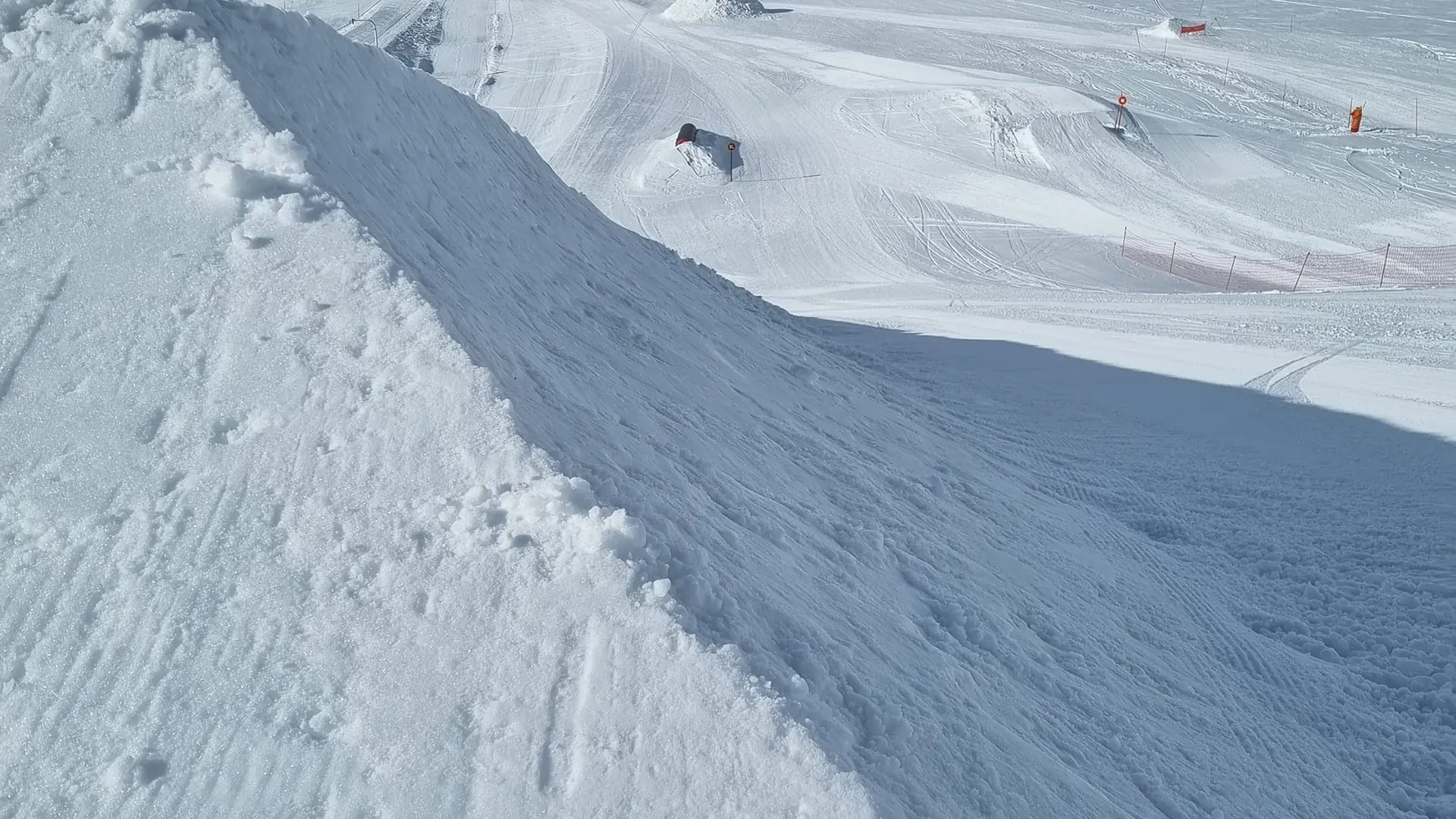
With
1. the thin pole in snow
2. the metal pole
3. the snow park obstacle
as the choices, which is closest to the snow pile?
the snow park obstacle

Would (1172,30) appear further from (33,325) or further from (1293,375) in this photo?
(33,325)

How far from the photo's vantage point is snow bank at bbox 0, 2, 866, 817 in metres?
3.23

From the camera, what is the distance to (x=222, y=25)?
217 inches

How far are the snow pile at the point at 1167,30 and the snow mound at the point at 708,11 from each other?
44.0ft

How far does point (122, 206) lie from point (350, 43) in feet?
9.13

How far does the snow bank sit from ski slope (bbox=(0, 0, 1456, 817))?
15 mm

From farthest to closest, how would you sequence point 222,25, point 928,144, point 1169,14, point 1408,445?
1. point 1169,14
2. point 928,144
3. point 1408,445
4. point 222,25

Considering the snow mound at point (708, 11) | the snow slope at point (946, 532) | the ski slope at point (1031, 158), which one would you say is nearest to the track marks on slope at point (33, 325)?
the snow slope at point (946, 532)

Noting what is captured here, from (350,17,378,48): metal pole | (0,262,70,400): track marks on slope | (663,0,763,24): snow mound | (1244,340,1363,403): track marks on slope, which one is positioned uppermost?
(663,0,763,24): snow mound

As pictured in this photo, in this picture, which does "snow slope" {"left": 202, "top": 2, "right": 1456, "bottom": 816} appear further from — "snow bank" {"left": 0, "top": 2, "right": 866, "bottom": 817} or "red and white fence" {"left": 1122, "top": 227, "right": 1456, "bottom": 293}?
"red and white fence" {"left": 1122, "top": 227, "right": 1456, "bottom": 293}

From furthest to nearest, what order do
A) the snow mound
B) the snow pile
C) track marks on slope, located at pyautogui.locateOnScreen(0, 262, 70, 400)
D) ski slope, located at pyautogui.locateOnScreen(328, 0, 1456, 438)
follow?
1. the snow mound
2. the snow pile
3. ski slope, located at pyautogui.locateOnScreen(328, 0, 1456, 438)
4. track marks on slope, located at pyautogui.locateOnScreen(0, 262, 70, 400)

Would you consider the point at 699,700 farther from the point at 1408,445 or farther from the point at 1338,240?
the point at 1338,240

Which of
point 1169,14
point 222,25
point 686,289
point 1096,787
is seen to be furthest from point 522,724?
point 1169,14

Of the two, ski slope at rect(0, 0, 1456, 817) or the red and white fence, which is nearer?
ski slope at rect(0, 0, 1456, 817)
